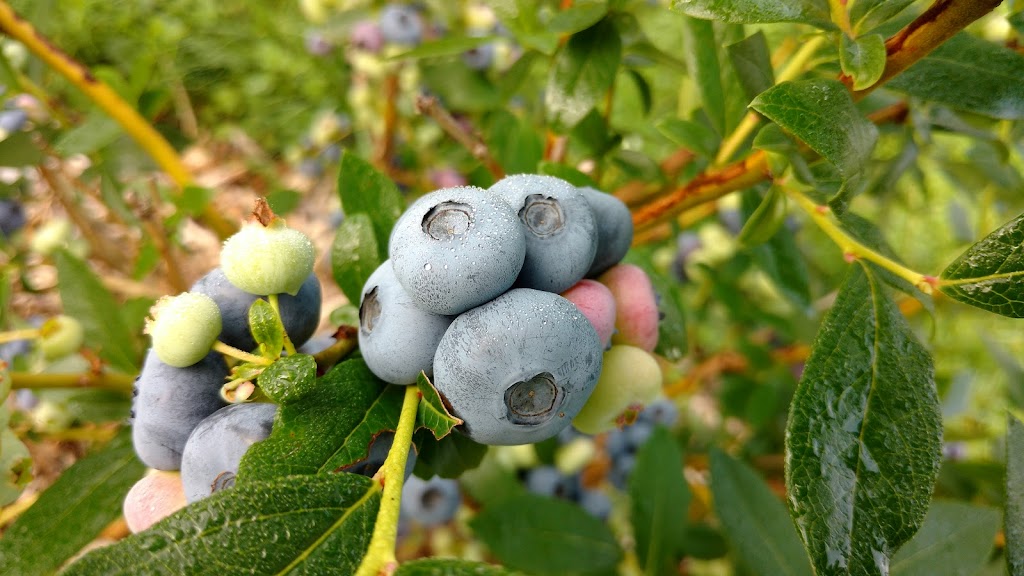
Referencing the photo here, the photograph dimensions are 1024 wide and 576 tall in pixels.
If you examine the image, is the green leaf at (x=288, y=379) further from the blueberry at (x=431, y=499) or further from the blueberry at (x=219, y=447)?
the blueberry at (x=431, y=499)

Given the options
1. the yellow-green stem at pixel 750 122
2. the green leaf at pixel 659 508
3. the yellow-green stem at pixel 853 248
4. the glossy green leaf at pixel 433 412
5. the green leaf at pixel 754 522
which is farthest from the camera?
the green leaf at pixel 659 508

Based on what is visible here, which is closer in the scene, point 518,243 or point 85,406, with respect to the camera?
point 518,243

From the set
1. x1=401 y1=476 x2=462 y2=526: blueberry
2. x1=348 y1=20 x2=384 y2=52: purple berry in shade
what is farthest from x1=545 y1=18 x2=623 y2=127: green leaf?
x1=348 y1=20 x2=384 y2=52: purple berry in shade

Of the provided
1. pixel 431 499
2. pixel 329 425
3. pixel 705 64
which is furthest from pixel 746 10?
pixel 431 499

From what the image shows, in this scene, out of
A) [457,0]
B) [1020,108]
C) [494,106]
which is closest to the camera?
[1020,108]

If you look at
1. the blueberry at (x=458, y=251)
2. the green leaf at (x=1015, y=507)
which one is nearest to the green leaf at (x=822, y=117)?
the blueberry at (x=458, y=251)

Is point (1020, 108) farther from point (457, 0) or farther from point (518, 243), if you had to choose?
point (457, 0)

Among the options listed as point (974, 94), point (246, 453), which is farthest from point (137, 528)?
point (974, 94)
